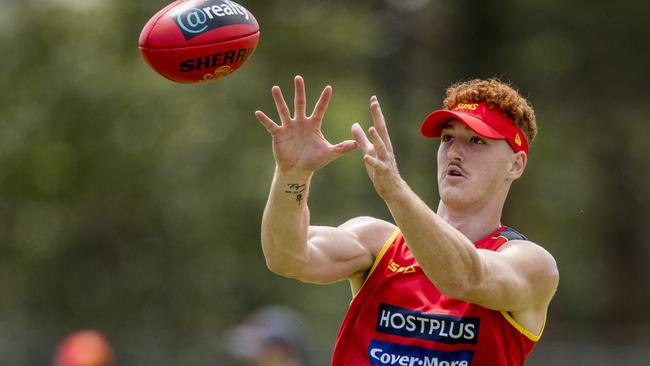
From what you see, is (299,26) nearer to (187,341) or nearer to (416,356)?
(187,341)

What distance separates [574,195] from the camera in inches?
1024

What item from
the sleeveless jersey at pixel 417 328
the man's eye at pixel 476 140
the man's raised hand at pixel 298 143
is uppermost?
the man's eye at pixel 476 140

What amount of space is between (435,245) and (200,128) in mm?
16569

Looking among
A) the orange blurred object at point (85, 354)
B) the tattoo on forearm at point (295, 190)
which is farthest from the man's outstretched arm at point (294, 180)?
the orange blurred object at point (85, 354)

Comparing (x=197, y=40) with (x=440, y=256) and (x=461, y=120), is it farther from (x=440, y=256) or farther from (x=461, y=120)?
(x=440, y=256)

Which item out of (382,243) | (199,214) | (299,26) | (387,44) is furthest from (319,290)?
(382,243)

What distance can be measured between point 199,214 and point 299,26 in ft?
12.4

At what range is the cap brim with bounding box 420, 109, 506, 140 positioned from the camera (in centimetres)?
609

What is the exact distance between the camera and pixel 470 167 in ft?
20.2

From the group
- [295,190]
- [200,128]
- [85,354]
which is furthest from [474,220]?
[200,128]

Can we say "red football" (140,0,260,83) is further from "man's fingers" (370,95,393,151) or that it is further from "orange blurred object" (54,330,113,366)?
"orange blurred object" (54,330,113,366)

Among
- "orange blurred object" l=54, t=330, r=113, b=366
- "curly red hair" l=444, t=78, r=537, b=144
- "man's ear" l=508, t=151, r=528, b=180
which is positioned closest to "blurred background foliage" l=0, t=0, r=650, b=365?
"orange blurred object" l=54, t=330, r=113, b=366

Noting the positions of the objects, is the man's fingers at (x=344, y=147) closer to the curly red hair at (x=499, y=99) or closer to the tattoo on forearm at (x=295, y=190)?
the tattoo on forearm at (x=295, y=190)

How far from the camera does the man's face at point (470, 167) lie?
612 centimetres
